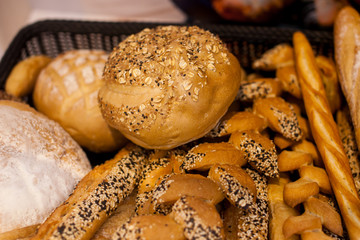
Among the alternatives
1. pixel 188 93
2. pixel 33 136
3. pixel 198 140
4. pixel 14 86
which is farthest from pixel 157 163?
pixel 14 86

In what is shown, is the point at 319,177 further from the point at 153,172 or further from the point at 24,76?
the point at 24,76

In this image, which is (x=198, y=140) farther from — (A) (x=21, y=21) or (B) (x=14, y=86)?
(A) (x=21, y=21)

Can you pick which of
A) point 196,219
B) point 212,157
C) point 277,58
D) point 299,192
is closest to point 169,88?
point 212,157

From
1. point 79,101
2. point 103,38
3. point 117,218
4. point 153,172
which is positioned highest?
point 103,38

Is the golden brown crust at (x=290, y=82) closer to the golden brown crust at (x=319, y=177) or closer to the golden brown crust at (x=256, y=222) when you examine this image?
the golden brown crust at (x=319, y=177)

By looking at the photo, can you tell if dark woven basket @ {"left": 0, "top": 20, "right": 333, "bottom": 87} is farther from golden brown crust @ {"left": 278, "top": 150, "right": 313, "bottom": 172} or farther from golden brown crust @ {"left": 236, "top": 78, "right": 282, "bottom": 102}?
golden brown crust @ {"left": 278, "top": 150, "right": 313, "bottom": 172}
